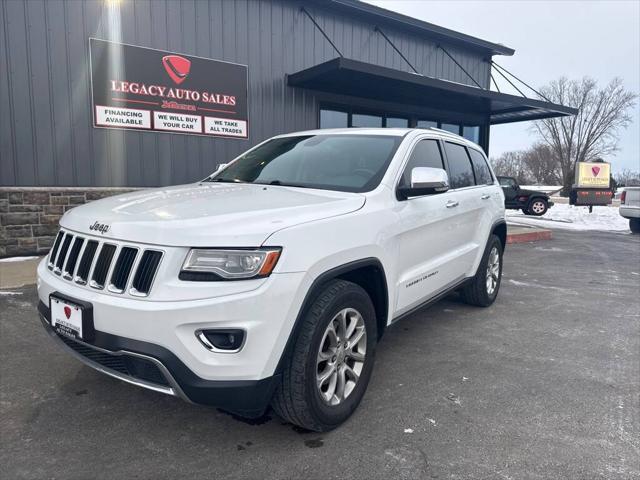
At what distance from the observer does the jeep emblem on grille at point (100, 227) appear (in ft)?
8.03

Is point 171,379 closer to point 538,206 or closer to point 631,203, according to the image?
point 631,203

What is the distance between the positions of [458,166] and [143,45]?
6.59 meters

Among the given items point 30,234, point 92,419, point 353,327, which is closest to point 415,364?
point 353,327

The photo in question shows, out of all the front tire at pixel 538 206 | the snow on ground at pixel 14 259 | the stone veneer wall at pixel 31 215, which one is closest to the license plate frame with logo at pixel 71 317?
the snow on ground at pixel 14 259

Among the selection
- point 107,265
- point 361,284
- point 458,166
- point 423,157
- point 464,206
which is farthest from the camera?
point 458,166

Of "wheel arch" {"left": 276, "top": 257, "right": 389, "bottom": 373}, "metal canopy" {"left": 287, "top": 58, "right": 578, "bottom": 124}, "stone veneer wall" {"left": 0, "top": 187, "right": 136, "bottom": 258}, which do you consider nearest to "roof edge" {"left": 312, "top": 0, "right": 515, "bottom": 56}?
"metal canopy" {"left": 287, "top": 58, "right": 578, "bottom": 124}

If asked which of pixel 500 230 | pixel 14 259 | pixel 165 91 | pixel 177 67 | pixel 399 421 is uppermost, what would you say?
pixel 177 67

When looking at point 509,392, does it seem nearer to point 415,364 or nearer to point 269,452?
point 415,364

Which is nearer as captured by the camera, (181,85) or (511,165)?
(181,85)

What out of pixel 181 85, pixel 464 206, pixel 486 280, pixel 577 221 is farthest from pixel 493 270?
pixel 577 221

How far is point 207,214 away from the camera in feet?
7.86

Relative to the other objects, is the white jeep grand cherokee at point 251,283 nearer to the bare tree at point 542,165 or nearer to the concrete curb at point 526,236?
the concrete curb at point 526,236

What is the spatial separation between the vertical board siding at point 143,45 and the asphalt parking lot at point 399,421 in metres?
4.19

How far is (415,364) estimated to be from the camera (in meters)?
3.73
